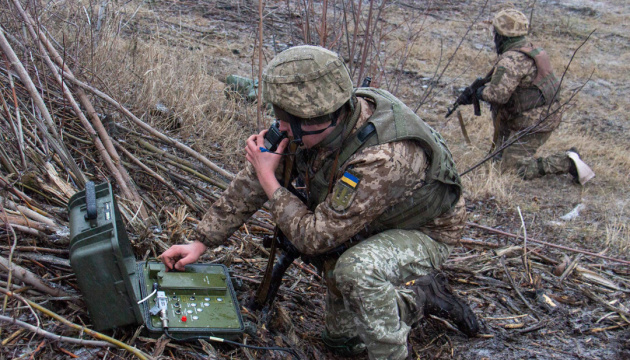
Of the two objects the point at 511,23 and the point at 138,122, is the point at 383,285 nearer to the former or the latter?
the point at 138,122

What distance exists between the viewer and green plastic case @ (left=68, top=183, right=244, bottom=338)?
2125 millimetres

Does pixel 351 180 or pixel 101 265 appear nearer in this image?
pixel 101 265

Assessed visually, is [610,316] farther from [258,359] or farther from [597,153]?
[597,153]

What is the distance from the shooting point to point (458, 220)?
2.90 metres

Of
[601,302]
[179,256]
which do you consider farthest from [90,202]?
[601,302]

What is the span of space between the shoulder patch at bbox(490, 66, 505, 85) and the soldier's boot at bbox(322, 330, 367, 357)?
4.53 m

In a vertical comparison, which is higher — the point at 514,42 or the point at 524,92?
the point at 514,42

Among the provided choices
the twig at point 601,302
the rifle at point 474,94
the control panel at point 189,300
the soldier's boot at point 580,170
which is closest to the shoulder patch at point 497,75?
the rifle at point 474,94

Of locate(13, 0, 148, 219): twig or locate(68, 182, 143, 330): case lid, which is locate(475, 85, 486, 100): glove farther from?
locate(68, 182, 143, 330): case lid

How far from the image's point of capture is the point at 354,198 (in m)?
2.43

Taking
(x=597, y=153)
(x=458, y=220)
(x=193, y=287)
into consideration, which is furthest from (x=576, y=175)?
(x=193, y=287)

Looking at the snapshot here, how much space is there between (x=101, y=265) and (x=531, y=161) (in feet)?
18.4

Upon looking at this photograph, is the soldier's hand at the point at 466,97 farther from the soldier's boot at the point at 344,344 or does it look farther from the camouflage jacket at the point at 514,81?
the soldier's boot at the point at 344,344

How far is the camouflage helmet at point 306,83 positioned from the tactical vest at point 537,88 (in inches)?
189
